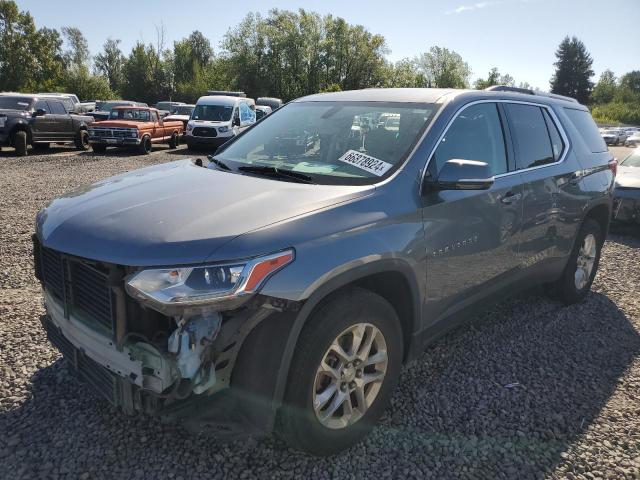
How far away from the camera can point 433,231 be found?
280 centimetres

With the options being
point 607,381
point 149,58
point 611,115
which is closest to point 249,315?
point 607,381

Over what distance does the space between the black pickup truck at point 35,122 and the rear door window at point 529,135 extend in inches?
622

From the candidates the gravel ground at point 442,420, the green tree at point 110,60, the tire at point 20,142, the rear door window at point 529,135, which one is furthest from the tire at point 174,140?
the green tree at point 110,60

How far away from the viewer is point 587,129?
4.74m

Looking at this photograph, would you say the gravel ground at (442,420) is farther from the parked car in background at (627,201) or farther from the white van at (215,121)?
the white van at (215,121)

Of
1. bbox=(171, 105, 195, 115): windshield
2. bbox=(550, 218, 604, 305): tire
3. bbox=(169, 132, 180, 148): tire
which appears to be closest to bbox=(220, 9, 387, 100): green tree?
bbox=(171, 105, 195, 115): windshield

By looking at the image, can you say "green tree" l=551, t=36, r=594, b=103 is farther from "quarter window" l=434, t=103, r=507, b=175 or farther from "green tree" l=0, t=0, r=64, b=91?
"quarter window" l=434, t=103, r=507, b=175

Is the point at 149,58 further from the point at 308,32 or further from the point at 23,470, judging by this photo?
the point at 23,470

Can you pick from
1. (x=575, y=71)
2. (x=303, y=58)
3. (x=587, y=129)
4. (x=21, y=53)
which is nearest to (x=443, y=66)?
(x=575, y=71)

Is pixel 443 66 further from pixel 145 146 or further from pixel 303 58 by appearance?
pixel 145 146

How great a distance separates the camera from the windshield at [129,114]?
59.2ft

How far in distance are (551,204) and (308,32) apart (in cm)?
5591

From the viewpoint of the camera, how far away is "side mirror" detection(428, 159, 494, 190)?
2.73m

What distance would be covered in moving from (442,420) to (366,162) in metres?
1.53
